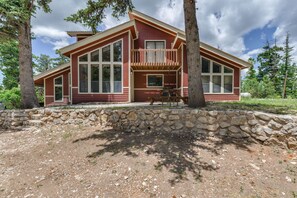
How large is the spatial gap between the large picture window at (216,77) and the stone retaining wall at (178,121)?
713 cm

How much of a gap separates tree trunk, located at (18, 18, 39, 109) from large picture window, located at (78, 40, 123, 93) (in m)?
3.37

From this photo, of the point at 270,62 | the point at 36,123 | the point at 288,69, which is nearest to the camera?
the point at 36,123

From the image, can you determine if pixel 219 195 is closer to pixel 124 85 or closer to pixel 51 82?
pixel 124 85

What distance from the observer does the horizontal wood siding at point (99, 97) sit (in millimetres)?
10586

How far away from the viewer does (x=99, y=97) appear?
35.2ft

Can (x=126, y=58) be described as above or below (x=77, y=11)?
below

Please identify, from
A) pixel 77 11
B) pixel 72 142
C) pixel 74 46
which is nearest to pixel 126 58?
pixel 74 46

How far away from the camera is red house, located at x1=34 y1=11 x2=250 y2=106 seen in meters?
10.6

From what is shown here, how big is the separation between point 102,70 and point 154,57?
4.22m

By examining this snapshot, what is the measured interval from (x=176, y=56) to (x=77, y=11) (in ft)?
23.8

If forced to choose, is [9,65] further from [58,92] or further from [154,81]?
[154,81]

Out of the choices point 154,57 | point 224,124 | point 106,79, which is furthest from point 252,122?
point 154,57

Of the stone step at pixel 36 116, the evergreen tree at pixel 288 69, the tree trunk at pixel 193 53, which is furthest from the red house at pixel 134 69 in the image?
the evergreen tree at pixel 288 69

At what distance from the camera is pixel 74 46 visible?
10148 mm
